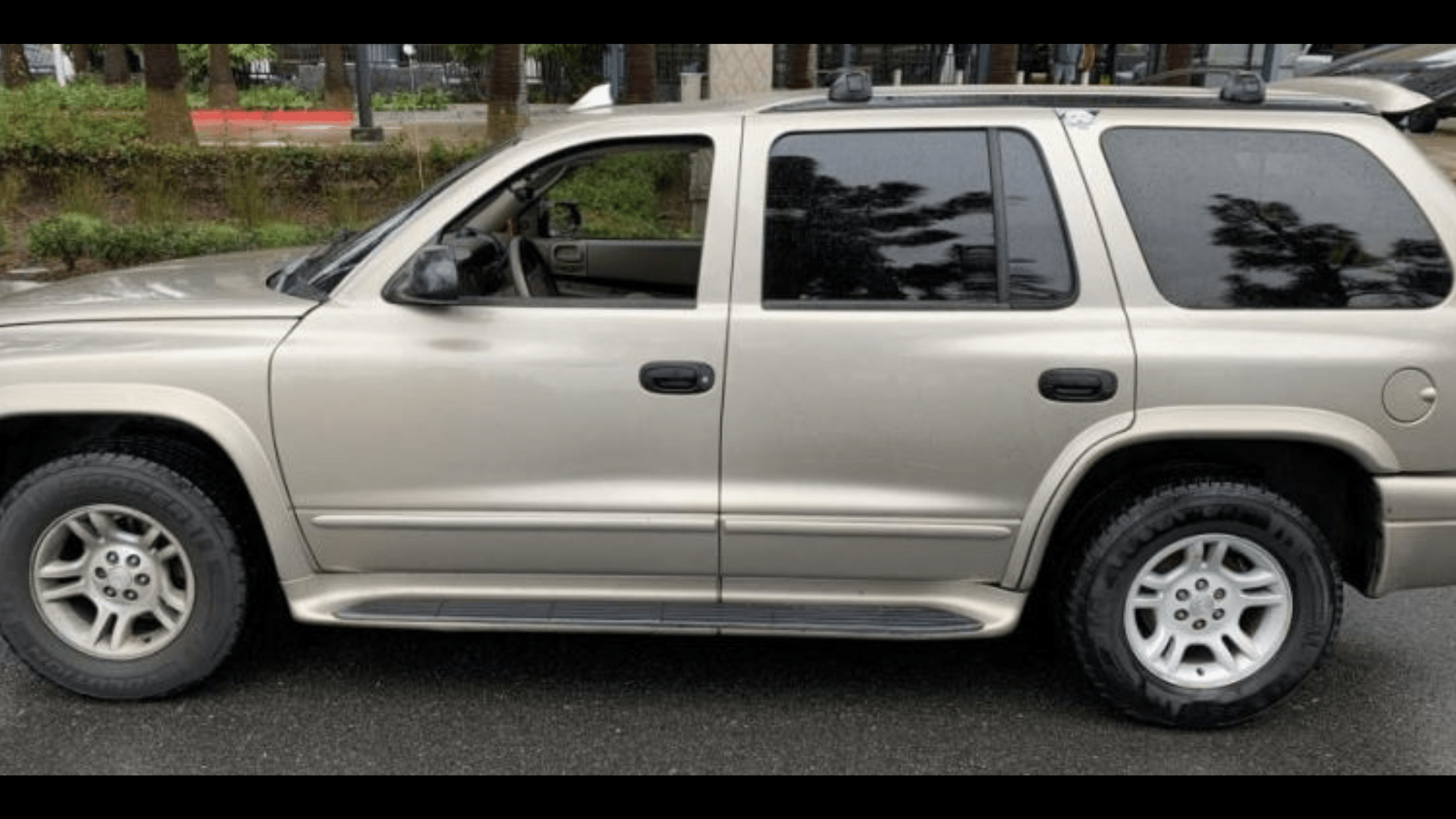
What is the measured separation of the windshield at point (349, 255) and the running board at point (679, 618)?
0.94 metres

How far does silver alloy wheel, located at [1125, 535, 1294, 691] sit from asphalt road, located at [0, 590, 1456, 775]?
0.69ft

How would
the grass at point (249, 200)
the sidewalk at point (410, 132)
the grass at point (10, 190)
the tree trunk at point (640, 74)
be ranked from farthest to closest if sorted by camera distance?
1. the tree trunk at point (640, 74)
2. the sidewalk at point (410, 132)
3. the grass at point (10, 190)
4. the grass at point (249, 200)

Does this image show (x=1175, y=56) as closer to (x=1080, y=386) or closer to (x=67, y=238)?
(x=67, y=238)

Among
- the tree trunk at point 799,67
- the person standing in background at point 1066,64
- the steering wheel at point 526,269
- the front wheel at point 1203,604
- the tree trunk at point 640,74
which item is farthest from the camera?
the person standing in background at point 1066,64

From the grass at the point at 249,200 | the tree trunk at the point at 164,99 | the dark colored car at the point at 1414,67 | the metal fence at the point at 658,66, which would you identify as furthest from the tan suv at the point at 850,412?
the metal fence at the point at 658,66

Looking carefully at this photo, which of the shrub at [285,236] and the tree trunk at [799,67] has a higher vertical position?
the tree trunk at [799,67]

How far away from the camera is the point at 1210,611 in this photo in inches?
132

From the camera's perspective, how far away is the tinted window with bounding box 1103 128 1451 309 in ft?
10.5

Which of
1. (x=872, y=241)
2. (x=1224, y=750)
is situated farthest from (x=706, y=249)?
(x=1224, y=750)

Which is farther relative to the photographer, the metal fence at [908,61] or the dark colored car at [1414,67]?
the metal fence at [908,61]

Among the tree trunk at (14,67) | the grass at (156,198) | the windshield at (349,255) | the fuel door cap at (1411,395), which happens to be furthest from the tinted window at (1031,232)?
the tree trunk at (14,67)

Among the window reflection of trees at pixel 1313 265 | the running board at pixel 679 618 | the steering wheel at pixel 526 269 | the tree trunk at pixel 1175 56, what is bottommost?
the running board at pixel 679 618

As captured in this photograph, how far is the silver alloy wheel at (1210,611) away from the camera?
3.31m

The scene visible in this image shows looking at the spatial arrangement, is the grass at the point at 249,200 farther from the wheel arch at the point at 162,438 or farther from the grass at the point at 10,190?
the wheel arch at the point at 162,438
